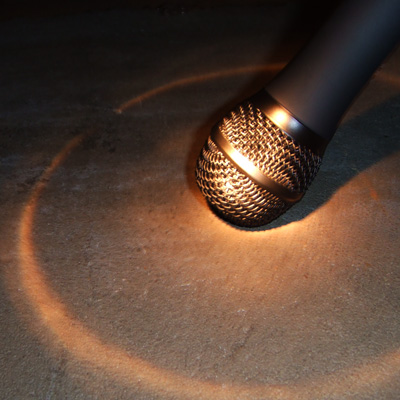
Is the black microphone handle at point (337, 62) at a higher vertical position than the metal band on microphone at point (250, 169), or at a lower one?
higher

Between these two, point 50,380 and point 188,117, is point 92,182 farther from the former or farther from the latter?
point 50,380

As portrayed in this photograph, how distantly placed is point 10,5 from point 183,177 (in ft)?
3.45

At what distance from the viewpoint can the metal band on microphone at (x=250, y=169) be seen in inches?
34.6

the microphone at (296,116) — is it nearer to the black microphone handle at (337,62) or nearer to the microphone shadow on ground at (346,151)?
the black microphone handle at (337,62)

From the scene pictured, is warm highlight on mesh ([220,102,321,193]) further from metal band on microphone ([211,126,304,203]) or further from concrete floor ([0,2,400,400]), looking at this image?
concrete floor ([0,2,400,400])

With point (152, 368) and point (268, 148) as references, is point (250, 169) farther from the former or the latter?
point (152, 368)

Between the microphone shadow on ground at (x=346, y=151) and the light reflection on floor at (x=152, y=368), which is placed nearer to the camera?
the light reflection on floor at (x=152, y=368)

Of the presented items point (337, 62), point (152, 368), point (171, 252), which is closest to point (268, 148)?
point (337, 62)

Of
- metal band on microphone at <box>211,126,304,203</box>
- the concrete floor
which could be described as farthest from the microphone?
the concrete floor

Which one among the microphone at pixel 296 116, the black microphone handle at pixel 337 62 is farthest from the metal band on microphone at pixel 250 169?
the black microphone handle at pixel 337 62

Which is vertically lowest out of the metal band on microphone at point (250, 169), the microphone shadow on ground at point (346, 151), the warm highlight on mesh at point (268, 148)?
the microphone shadow on ground at point (346, 151)

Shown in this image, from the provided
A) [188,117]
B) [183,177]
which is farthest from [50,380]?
[188,117]

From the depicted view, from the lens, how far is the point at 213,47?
161cm

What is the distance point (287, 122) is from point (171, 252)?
33cm
